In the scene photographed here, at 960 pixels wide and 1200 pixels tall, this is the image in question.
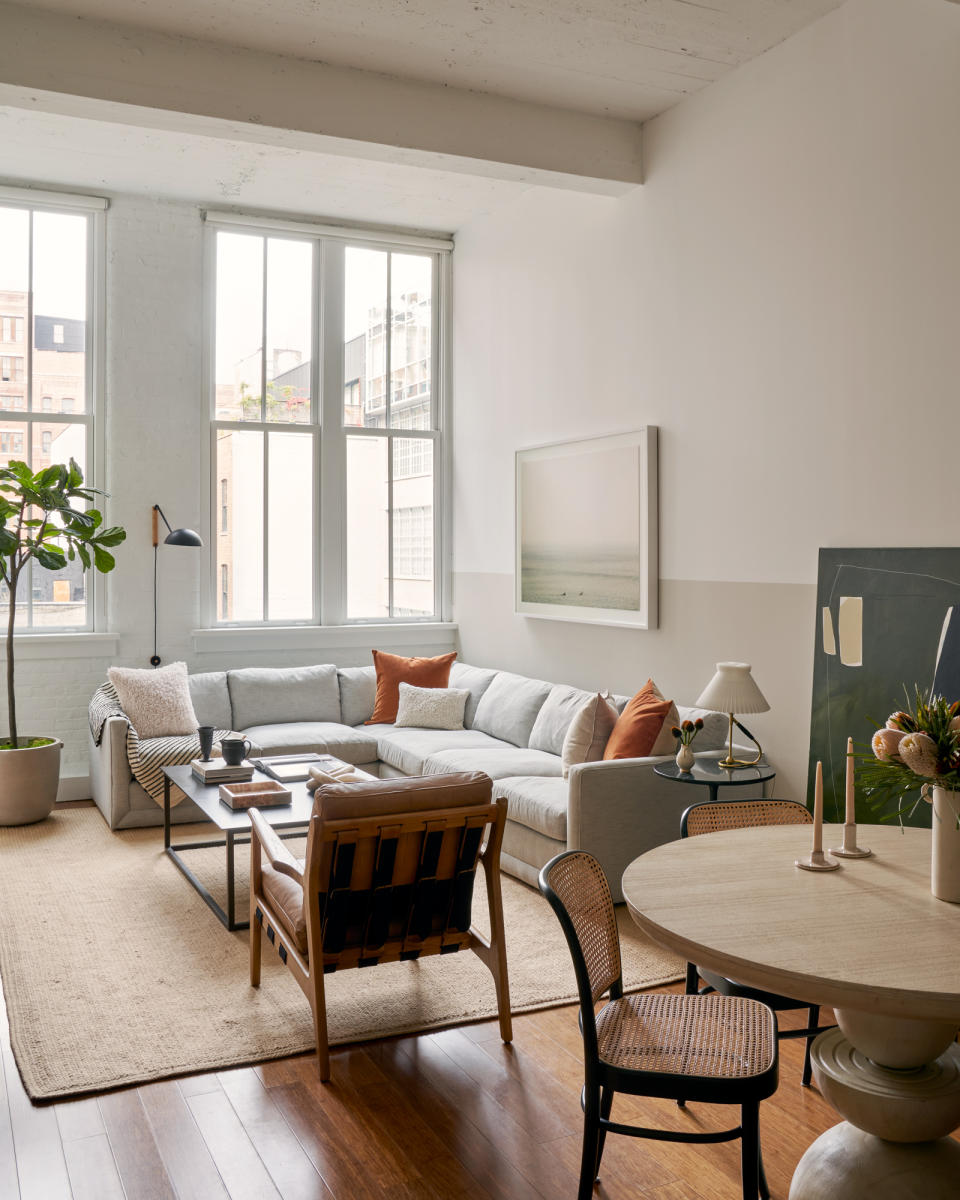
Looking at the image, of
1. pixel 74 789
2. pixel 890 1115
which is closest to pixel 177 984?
pixel 890 1115

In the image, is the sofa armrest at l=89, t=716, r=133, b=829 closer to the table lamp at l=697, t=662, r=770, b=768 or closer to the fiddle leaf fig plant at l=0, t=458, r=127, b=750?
the fiddle leaf fig plant at l=0, t=458, r=127, b=750

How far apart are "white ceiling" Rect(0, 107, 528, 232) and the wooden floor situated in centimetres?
501

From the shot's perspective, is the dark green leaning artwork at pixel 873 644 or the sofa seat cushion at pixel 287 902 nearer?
the sofa seat cushion at pixel 287 902

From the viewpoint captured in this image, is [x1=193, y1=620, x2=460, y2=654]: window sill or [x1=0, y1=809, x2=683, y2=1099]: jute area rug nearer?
[x1=0, y1=809, x2=683, y2=1099]: jute area rug

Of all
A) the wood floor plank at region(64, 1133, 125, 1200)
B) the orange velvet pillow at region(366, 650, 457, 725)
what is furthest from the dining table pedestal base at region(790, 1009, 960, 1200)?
the orange velvet pillow at region(366, 650, 457, 725)

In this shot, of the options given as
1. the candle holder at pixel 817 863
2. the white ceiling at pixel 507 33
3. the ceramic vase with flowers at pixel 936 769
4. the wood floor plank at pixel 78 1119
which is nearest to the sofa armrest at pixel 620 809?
the candle holder at pixel 817 863

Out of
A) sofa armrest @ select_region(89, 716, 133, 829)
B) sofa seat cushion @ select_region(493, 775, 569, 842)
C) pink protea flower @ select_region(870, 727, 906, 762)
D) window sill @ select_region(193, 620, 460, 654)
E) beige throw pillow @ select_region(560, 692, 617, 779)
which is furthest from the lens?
window sill @ select_region(193, 620, 460, 654)

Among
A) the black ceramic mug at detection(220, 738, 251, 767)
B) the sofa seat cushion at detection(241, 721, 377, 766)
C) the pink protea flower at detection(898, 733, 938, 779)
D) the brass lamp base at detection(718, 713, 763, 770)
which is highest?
the pink protea flower at detection(898, 733, 938, 779)

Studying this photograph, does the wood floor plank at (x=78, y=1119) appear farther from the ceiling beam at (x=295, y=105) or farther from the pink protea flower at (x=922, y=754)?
the ceiling beam at (x=295, y=105)

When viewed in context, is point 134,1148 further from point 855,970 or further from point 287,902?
point 855,970

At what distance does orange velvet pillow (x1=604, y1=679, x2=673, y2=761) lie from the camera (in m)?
4.95

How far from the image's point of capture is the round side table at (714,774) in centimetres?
442

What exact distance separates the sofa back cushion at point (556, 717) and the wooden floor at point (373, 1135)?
2.67 meters

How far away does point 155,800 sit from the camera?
20.5 ft
